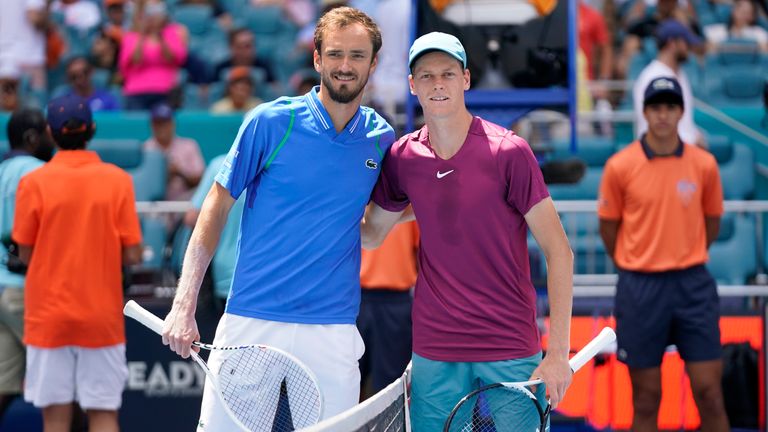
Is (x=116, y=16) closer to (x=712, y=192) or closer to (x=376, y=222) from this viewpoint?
(x=712, y=192)

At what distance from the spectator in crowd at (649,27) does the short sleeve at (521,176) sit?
26.6 feet

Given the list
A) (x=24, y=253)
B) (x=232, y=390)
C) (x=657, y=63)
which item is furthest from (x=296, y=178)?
(x=657, y=63)

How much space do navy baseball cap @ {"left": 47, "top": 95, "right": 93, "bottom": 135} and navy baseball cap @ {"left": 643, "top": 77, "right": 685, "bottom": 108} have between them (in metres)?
2.95

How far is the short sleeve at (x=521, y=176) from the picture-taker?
14.7 feet

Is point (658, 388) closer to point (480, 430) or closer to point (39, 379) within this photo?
point (480, 430)

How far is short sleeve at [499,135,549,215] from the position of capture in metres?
4.48

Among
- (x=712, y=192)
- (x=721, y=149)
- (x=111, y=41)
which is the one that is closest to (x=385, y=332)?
(x=712, y=192)

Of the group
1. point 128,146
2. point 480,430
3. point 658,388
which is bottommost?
point 658,388

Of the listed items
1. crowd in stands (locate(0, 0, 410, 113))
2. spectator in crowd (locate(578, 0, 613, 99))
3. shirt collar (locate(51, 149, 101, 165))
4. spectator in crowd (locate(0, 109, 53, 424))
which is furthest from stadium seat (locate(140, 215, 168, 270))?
spectator in crowd (locate(578, 0, 613, 99))

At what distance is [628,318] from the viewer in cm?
688

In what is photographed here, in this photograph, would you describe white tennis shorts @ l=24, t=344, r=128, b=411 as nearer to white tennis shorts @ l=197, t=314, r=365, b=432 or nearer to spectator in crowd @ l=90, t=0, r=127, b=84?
white tennis shorts @ l=197, t=314, r=365, b=432

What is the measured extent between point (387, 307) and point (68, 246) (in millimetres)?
1818

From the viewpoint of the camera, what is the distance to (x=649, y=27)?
12766 millimetres

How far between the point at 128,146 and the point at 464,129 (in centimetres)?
597
